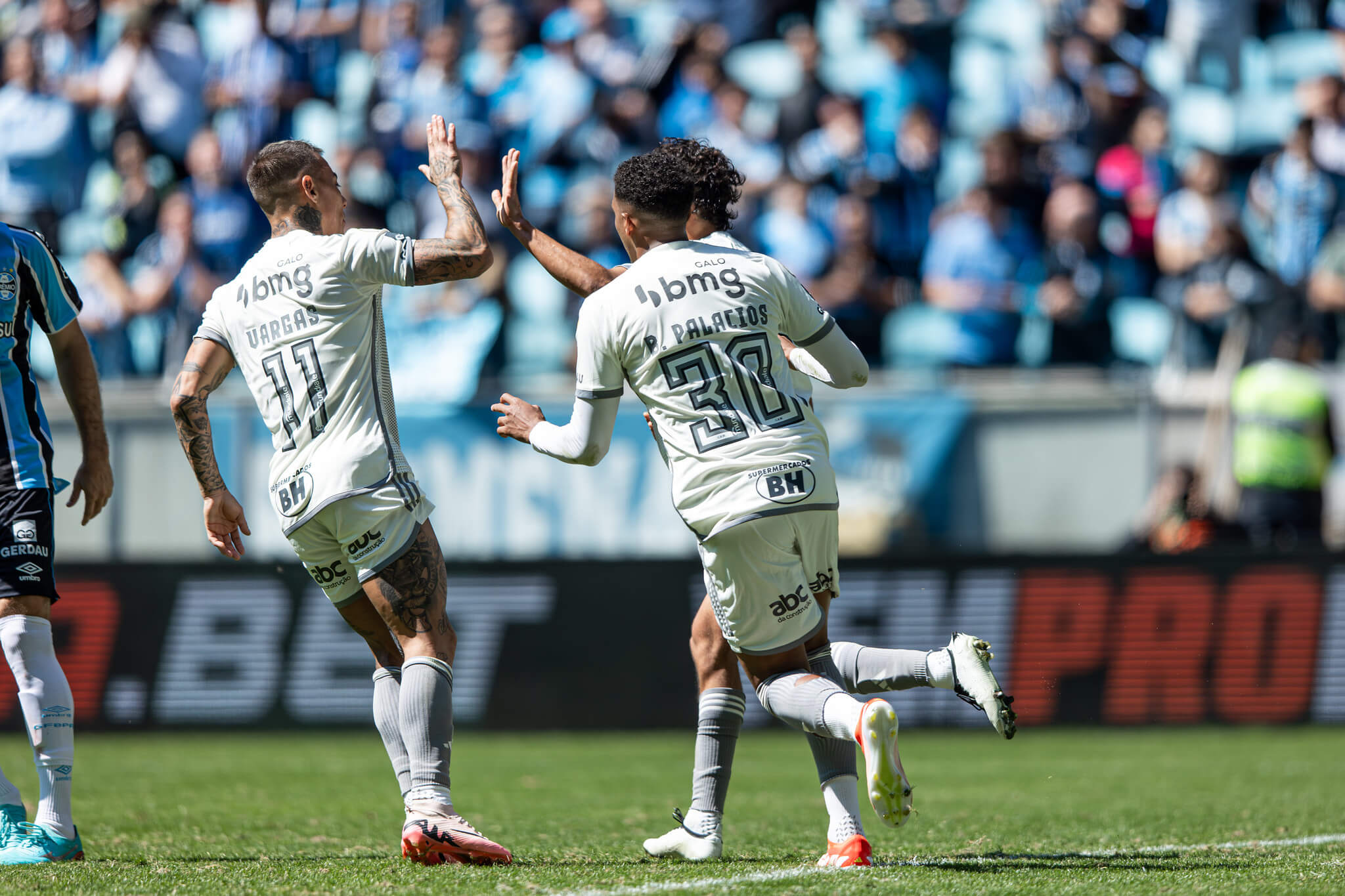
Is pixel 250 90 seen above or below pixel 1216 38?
below

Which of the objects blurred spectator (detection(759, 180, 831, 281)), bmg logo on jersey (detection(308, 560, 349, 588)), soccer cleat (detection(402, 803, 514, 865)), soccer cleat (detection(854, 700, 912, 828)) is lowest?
soccer cleat (detection(402, 803, 514, 865))

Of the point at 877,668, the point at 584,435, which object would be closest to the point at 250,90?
the point at 584,435

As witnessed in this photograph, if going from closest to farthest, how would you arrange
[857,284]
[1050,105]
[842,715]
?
[842,715] → [857,284] → [1050,105]

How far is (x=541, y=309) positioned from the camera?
13.3m

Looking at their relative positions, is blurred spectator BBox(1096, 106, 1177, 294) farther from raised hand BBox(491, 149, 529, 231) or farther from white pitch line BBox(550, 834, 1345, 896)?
raised hand BBox(491, 149, 529, 231)

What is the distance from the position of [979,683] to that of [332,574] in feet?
7.00

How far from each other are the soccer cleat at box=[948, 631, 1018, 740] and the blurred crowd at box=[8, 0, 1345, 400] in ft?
Answer: 24.6

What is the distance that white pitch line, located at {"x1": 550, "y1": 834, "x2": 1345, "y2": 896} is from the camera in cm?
418

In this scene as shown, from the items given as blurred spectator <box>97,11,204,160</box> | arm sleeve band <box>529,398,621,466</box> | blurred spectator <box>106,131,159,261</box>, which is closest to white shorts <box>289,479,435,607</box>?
arm sleeve band <box>529,398,621,466</box>

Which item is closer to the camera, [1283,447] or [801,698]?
[801,698]

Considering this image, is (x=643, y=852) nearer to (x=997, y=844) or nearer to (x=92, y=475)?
(x=997, y=844)

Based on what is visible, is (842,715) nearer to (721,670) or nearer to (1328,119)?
(721,670)

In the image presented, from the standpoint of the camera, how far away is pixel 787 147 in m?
14.4

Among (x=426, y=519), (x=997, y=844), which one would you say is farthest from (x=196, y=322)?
(x=997, y=844)
